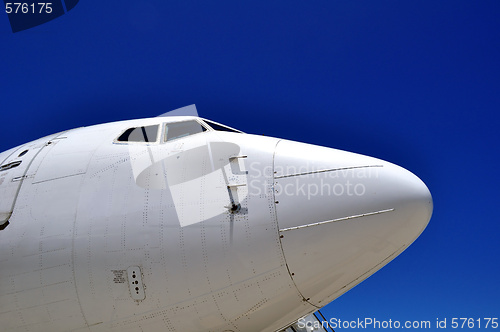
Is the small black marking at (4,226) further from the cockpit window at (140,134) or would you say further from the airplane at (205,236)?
the cockpit window at (140,134)

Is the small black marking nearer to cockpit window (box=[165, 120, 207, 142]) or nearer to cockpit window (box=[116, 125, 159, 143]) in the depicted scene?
cockpit window (box=[116, 125, 159, 143])

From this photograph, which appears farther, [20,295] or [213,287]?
[20,295]

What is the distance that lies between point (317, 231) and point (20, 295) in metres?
5.07

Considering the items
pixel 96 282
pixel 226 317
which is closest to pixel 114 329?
pixel 96 282

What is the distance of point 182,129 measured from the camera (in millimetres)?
8391

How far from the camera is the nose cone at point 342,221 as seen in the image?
259 inches

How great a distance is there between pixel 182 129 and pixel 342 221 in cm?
357

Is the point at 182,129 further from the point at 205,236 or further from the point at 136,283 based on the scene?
the point at 136,283

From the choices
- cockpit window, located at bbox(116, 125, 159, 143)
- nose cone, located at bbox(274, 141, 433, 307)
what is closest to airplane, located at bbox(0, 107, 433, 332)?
nose cone, located at bbox(274, 141, 433, 307)

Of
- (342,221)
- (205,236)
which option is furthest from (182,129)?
(342,221)

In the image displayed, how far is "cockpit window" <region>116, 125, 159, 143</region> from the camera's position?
819 cm

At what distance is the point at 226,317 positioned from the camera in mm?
6863

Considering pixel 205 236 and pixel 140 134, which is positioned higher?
pixel 140 134

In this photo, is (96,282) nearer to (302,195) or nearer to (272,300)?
(272,300)
